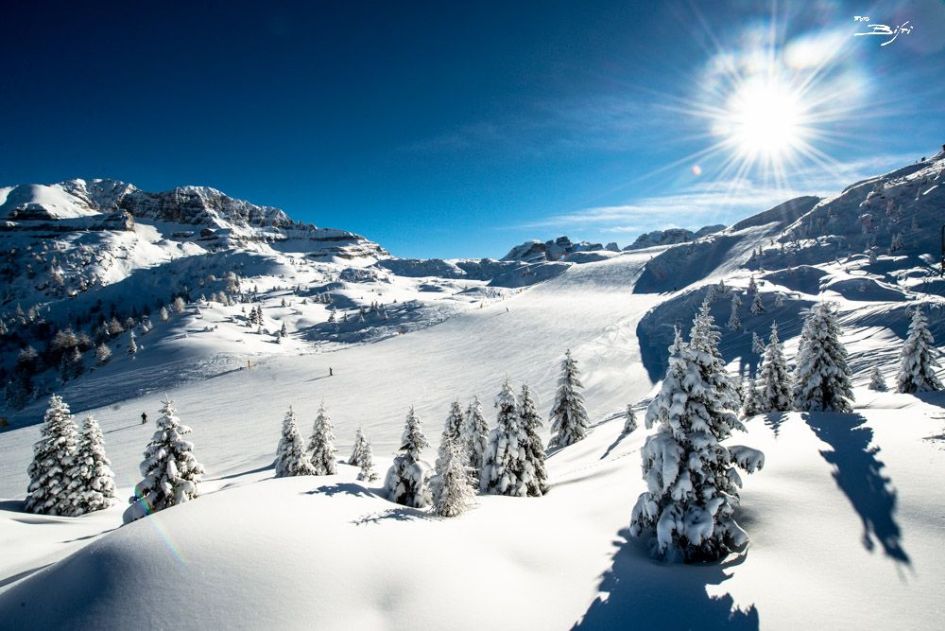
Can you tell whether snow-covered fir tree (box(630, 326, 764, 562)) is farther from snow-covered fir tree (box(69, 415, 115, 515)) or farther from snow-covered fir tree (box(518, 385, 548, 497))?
snow-covered fir tree (box(69, 415, 115, 515))

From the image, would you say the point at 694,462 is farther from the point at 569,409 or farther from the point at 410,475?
the point at 569,409

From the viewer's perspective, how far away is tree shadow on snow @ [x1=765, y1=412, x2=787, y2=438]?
16.5m

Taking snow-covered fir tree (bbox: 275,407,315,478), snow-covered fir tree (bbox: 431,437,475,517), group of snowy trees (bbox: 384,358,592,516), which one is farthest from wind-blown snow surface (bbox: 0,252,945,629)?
snow-covered fir tree (bbox: 275,407,315,478)

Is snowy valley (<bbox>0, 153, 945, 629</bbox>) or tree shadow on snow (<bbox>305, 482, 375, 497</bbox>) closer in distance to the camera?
snowy valley (<bbox>0, 153, 945, 629</bbox>)

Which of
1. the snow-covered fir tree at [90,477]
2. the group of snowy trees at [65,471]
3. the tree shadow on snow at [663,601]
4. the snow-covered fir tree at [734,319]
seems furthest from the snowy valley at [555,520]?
the snow-covered fir tree at [734,319]

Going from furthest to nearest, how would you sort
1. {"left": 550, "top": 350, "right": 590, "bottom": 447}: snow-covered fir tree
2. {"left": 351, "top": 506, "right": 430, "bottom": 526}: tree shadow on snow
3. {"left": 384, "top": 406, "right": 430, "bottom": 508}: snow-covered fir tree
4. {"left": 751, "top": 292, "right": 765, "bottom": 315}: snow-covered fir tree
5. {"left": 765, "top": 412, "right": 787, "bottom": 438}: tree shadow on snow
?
1. {"left": 751, "top": 292, "right": 765, "bottom": 315}: snow-covered fir tree
2. {"left": 550, "top": 350, "right": 590, "bottom": 447}: snow-covered fir tree
3. {"left": 384, "top": 406, "right": 430, "bottom": 508}: snow-covered fir tree
4. {"left": 765, "top": 412, "right": 787, "bottom": 438}: tree shadow on snow
5. {"left": 351, "top": 506, "right": 430, "bottom": 526}: tree shadow on snow

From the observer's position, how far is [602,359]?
67.1m

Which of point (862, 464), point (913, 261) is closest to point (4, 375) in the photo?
point (862, 464)

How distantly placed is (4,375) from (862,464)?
203m

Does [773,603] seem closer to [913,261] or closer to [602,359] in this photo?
[602,359]

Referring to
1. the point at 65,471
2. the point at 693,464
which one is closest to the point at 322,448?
the point at 65,471

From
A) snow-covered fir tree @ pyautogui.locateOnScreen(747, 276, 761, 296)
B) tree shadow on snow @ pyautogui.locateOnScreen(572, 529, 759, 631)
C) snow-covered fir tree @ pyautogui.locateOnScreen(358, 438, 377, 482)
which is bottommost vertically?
snow-covered fir tree @ pyautogui.locateOnScreen(358, 438, 377, 482)

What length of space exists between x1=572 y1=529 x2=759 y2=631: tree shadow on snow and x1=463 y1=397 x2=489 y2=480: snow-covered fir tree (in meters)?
20.3

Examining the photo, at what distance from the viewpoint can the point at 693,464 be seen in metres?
9.41
